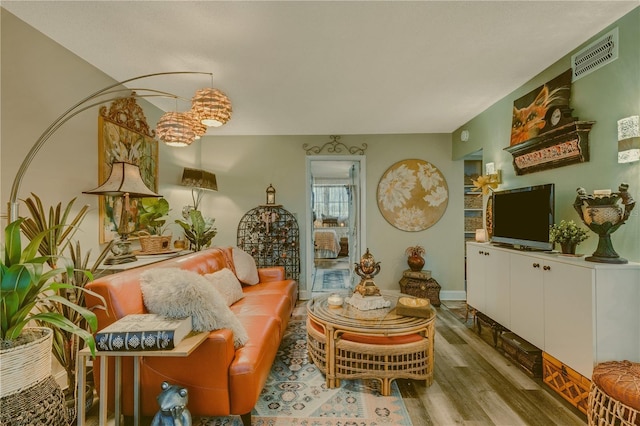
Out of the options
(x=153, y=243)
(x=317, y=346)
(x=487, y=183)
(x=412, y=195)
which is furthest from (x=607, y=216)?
(x=153, y=243)

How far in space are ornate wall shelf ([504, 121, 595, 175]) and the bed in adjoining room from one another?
5.69 meters

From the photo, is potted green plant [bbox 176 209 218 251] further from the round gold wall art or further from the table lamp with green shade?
the round gold wall art

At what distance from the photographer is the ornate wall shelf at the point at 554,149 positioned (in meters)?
2.28

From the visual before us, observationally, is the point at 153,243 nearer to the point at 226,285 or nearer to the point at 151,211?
the point at 151,211

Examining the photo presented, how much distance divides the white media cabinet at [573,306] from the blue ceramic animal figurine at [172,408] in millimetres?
2458

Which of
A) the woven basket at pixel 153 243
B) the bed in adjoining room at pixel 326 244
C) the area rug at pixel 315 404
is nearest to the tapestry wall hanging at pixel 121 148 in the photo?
the woven basket at pixel 153 243

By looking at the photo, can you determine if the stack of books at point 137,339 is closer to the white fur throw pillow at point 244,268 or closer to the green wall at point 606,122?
the white fur throw pillow at point 244,268

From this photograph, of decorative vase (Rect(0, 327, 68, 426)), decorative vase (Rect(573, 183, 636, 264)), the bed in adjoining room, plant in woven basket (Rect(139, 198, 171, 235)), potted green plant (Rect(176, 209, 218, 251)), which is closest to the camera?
decorative vase (Rect(0, 327, 68, 426))

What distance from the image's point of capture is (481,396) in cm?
221

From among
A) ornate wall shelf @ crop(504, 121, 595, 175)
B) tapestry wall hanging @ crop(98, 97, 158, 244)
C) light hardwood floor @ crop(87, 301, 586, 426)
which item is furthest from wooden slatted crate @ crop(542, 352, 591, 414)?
tapestry wall hanging @ crop(98, 97, 158, 244)

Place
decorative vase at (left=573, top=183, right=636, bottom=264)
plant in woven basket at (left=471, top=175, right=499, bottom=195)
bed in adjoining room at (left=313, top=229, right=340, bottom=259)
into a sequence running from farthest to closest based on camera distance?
bed in adjoining room at (left=313, top=229, right=340, bottom=259)
plant in woven basket at (left=471, top=175, right=499, bottom=195)
decorative vase at (left=573, top=183, right=636, bottom=264)

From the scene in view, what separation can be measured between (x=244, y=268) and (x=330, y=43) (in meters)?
2.61

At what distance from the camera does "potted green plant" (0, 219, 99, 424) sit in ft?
3.90

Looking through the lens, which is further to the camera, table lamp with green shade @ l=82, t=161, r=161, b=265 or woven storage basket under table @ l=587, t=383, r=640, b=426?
table lamp with green shade @ l=82, t=161, r=161, b=265
